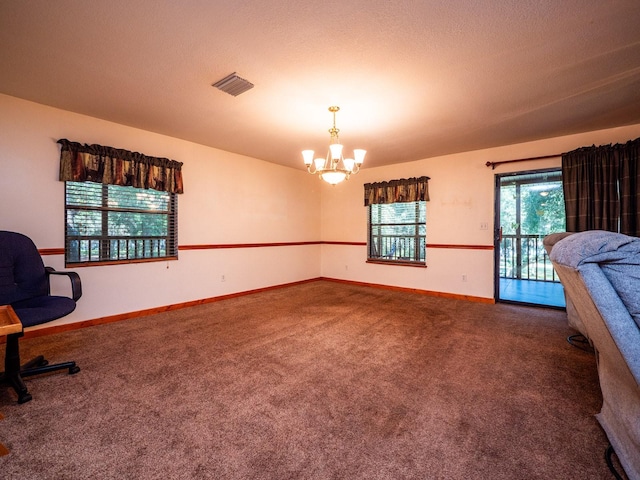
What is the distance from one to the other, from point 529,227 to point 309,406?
6227 mm

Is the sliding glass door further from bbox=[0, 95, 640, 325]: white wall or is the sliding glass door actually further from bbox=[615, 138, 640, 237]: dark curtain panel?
bbox=[615, 138, 640, 237]: dark curtain panel

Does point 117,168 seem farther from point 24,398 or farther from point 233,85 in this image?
point 24,398

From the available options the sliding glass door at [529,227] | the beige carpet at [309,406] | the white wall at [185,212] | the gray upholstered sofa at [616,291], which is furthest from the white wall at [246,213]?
the gray upholstered sofa at [616,291]

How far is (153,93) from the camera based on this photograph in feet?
8.89

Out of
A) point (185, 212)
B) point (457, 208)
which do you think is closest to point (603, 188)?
point (457, 208)

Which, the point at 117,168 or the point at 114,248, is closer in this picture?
the point at 117,168

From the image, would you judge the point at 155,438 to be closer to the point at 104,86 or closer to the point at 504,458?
the point at 504,458

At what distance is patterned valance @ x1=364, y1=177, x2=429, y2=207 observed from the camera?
196 inches

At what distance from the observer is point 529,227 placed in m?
5.99

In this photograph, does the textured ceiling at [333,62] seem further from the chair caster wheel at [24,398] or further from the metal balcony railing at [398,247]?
the chair caster wheel at [24,398]

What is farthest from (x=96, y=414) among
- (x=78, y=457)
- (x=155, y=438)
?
(x=155, y=438)

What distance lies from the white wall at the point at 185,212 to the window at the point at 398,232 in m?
1.32

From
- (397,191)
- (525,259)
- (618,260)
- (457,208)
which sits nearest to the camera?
(618,260)

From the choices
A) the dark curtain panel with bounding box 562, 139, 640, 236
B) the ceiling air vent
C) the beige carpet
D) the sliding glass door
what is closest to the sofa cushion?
the beige carpet
